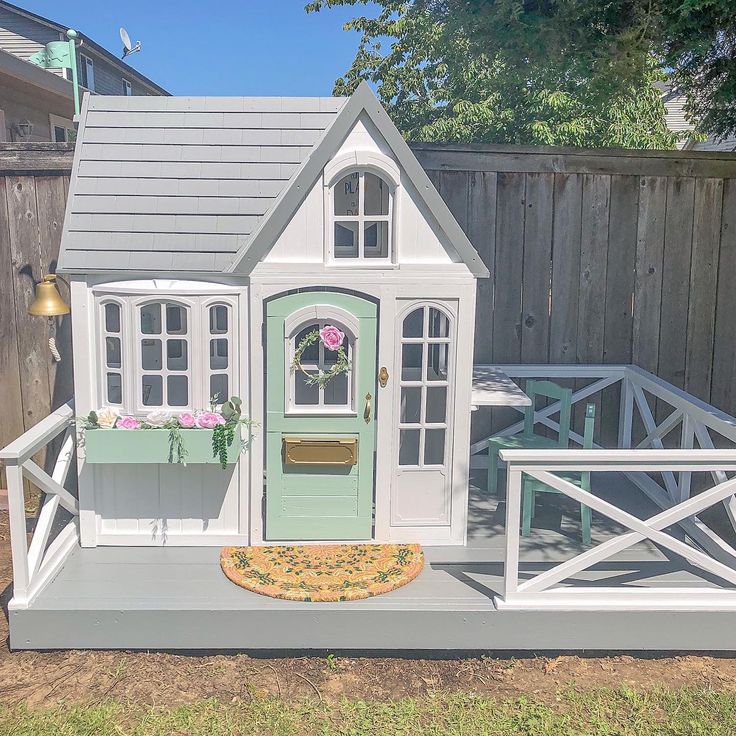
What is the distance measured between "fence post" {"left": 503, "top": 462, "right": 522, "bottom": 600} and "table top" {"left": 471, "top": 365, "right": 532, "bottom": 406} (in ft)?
2.38

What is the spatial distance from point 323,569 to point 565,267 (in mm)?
2797

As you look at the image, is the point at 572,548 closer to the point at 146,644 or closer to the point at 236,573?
the point at 236,573

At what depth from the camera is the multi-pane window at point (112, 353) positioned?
158 inches

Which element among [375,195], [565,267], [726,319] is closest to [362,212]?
[375,195]

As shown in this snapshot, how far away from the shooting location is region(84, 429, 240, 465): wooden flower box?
12.5 ft

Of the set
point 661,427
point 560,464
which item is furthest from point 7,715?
point 661,427

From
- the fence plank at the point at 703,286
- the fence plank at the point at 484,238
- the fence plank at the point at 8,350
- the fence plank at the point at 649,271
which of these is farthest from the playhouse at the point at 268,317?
the fence plank at the point at 703,286

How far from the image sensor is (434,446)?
4160 mm

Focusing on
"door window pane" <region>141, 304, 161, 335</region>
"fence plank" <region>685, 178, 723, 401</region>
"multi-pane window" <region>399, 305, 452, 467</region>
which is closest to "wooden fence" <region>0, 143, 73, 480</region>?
"door window pane" <region>141, 304, 161, 335</region>

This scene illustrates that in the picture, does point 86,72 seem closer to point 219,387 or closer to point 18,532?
point 219,387

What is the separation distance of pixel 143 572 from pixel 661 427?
3.32 metres

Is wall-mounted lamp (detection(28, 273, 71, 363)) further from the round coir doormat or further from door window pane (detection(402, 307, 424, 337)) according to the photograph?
door window pane (detection(402, 307, 424, 337))

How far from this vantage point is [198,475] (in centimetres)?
412

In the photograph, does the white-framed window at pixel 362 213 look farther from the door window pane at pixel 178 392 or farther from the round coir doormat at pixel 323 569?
the round coir doormat at pixel 323 569
